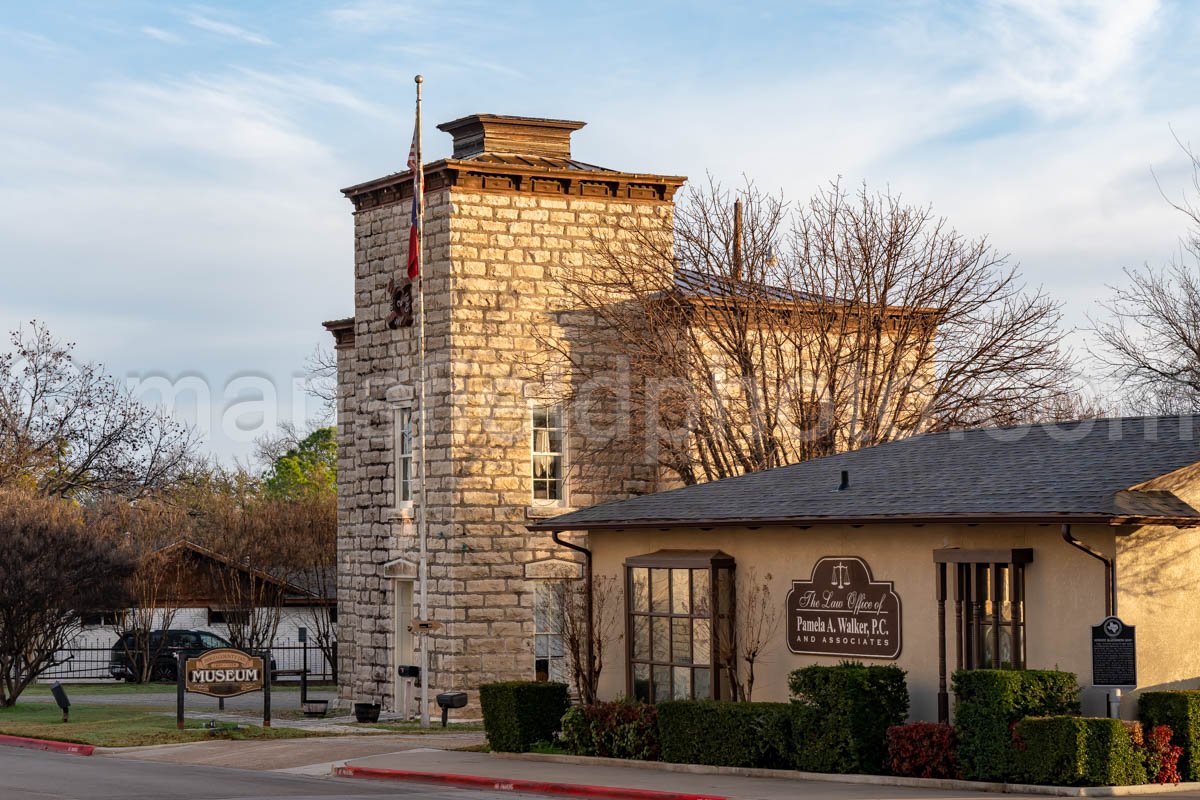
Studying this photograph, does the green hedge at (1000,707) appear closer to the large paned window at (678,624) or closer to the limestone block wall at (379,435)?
the large paned window at (678,624)

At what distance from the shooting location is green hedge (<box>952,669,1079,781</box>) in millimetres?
17609

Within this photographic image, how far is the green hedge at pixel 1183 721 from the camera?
1783 centimetres

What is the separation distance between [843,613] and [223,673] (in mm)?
12176

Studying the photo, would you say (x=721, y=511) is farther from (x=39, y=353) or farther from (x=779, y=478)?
(x=39, y=353)

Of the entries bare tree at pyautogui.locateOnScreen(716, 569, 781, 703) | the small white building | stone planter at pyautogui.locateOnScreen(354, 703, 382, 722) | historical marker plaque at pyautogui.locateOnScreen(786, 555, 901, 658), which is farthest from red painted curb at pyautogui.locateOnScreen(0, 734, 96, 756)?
the small white building

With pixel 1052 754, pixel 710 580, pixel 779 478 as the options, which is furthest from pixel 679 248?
pixel 1052 754

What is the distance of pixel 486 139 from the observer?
110 ft

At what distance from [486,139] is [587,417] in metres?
6.04

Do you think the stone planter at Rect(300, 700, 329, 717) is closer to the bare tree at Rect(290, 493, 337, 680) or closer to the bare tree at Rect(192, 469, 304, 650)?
the bare tree at Rect(192, 469, 304, 650)

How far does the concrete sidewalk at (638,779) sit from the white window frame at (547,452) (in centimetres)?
864

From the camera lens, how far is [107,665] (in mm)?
50812

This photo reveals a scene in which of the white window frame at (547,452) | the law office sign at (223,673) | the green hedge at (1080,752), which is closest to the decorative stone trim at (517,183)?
the white window frame at (547,452)

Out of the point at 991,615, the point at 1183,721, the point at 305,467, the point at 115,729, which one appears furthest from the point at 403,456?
the point at 305,467

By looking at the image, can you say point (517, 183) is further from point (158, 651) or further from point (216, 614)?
point (216, 614)
